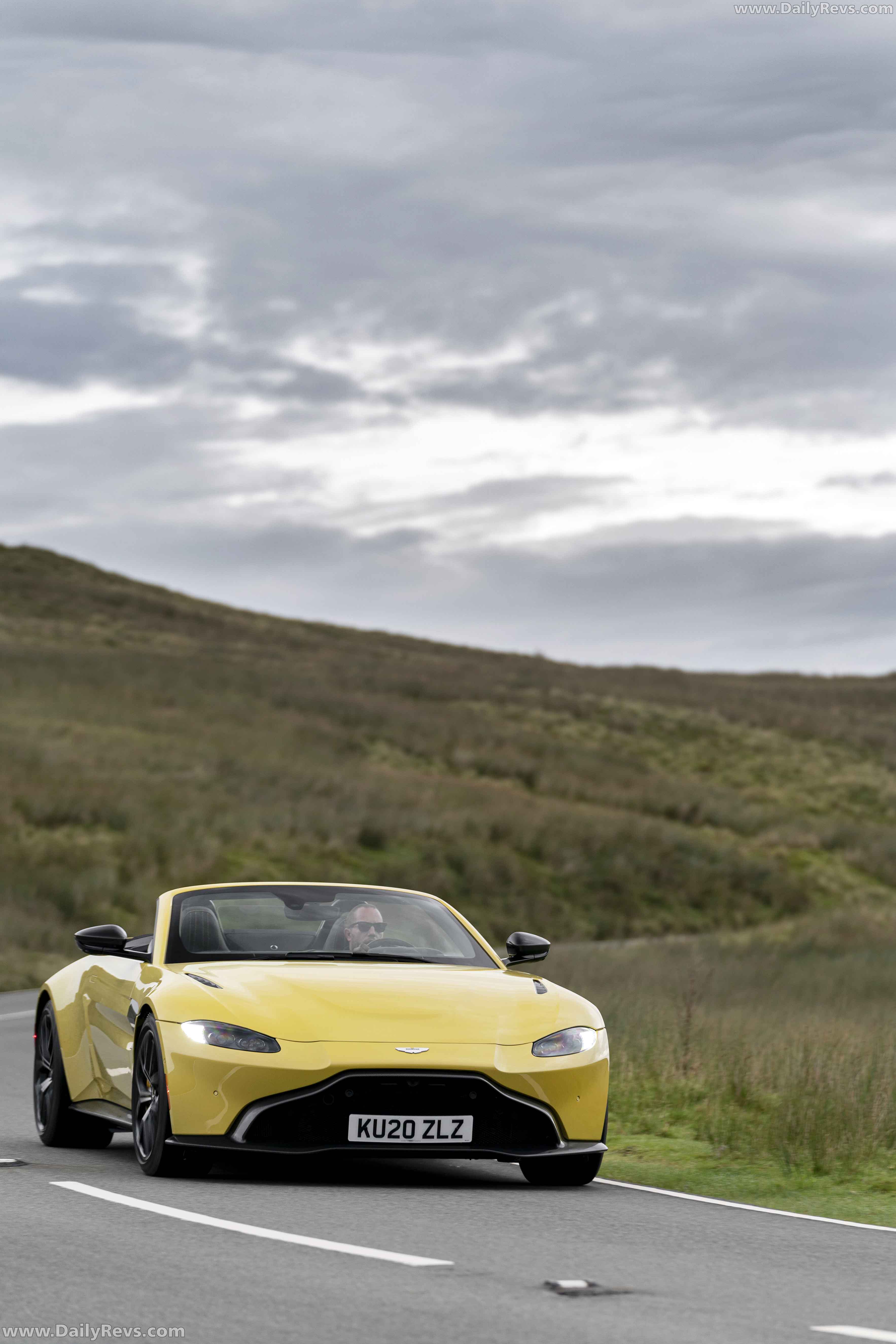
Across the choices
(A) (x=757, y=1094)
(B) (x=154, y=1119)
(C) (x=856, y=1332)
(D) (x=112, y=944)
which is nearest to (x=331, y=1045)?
(B) (x=154, y=1119)

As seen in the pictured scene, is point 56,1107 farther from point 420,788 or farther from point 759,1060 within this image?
point 420,788

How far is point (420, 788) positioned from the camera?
45000 mm

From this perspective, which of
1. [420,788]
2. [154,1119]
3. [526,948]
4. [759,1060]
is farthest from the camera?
[420,788]

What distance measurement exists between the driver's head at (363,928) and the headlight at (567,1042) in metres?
1.35

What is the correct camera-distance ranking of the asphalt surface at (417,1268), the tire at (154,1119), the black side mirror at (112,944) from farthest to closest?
the black side mirror at (112,944)
the tire at (154,1119)
the asphalt surface at (417,1268)

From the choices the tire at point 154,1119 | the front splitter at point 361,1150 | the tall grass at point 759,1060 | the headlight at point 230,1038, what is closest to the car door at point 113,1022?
the tire at point 154,1119

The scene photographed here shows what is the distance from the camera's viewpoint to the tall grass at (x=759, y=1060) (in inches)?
411

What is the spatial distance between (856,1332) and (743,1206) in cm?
299

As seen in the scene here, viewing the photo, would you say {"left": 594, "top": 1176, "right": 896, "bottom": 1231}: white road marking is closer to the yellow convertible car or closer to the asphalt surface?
the asphalt surface

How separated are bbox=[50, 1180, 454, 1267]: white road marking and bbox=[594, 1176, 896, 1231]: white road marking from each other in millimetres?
2252

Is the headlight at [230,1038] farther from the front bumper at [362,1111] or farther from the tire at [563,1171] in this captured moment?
the tire at [563,1171]

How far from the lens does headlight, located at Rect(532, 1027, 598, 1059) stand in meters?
8.51

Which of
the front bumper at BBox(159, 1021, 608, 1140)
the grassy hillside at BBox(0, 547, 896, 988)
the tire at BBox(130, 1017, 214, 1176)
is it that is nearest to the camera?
the front bumper at BBox(159, 1021, 608, 1140)

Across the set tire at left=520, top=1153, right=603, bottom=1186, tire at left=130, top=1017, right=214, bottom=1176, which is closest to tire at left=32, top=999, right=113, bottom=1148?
tire at left=130, top=1017, right=214, bottom=1176
